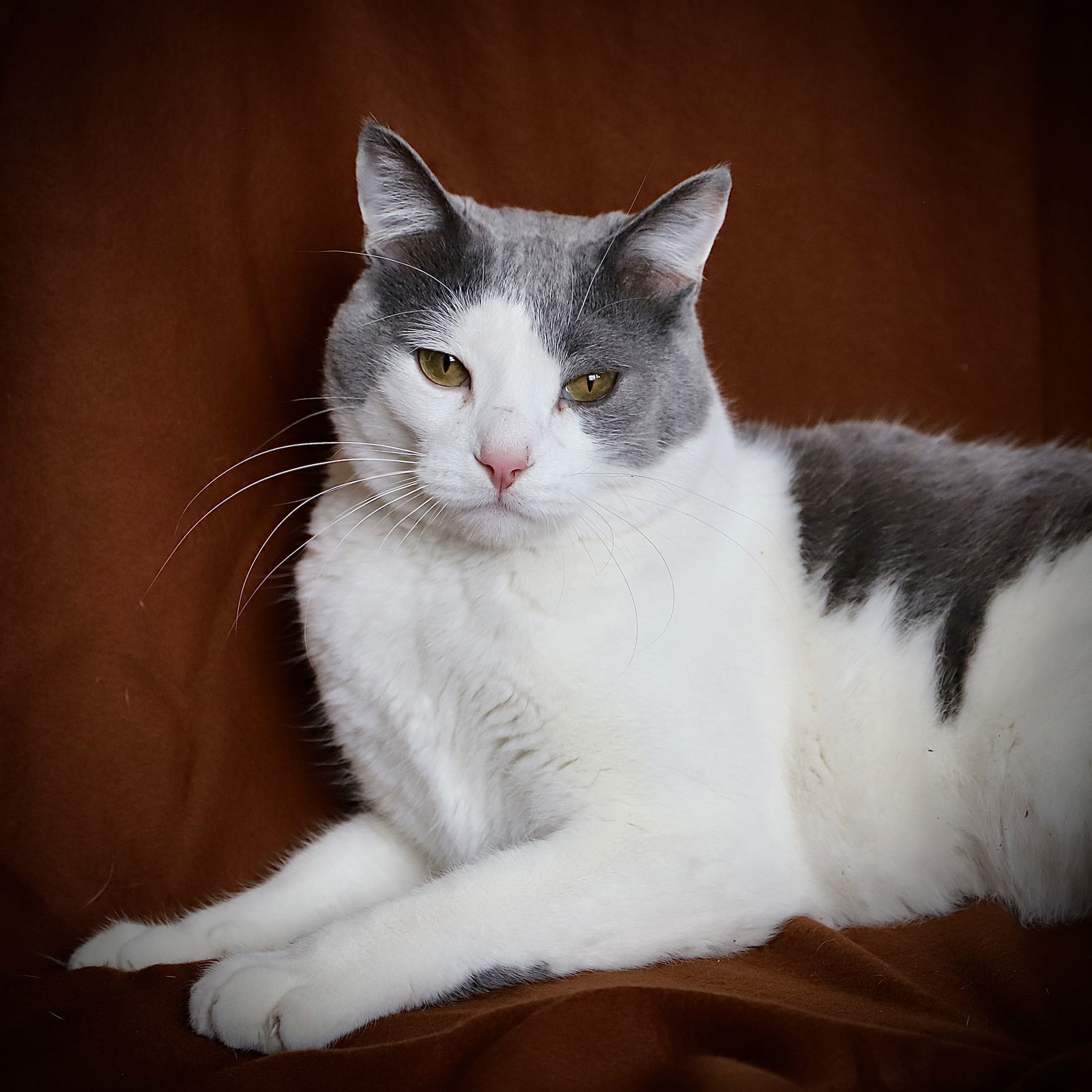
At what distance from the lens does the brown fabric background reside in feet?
4.05

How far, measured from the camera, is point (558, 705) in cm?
148

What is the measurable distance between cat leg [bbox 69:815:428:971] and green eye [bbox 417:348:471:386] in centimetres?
89

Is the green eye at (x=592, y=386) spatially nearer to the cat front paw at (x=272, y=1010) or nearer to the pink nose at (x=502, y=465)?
the pink nose at (x=502, y=465)

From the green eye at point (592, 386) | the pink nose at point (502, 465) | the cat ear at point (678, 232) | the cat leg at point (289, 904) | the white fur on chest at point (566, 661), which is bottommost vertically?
the cat leg at point (289, 904)

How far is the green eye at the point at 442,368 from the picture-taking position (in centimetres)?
150

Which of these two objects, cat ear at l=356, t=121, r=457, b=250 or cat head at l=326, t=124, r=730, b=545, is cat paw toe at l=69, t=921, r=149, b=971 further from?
cat ear at l=356, t=121, r=457, b=250

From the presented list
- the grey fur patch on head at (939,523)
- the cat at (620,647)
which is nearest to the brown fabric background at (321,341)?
the cat at (620,647)

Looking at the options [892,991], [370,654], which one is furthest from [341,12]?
[892,991]

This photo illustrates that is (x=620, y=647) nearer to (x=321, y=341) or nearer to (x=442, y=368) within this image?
(x=442, y=368)

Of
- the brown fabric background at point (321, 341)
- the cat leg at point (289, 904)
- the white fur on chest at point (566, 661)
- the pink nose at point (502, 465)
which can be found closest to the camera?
the brown fabric background at point (321, 341)

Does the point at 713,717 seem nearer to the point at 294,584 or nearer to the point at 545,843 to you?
the point at 545,843

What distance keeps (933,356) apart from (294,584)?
1.71 metres

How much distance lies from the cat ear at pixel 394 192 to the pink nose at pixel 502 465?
1.46 feet

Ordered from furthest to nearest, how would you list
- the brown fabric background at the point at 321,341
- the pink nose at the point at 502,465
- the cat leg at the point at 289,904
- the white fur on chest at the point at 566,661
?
1. the cat leg at the point at 289,904
2. the white fur on chest at the point at 566,661
3. the pink nose at the point at 502,465
4. the brown fabric background at the point at 321,341
